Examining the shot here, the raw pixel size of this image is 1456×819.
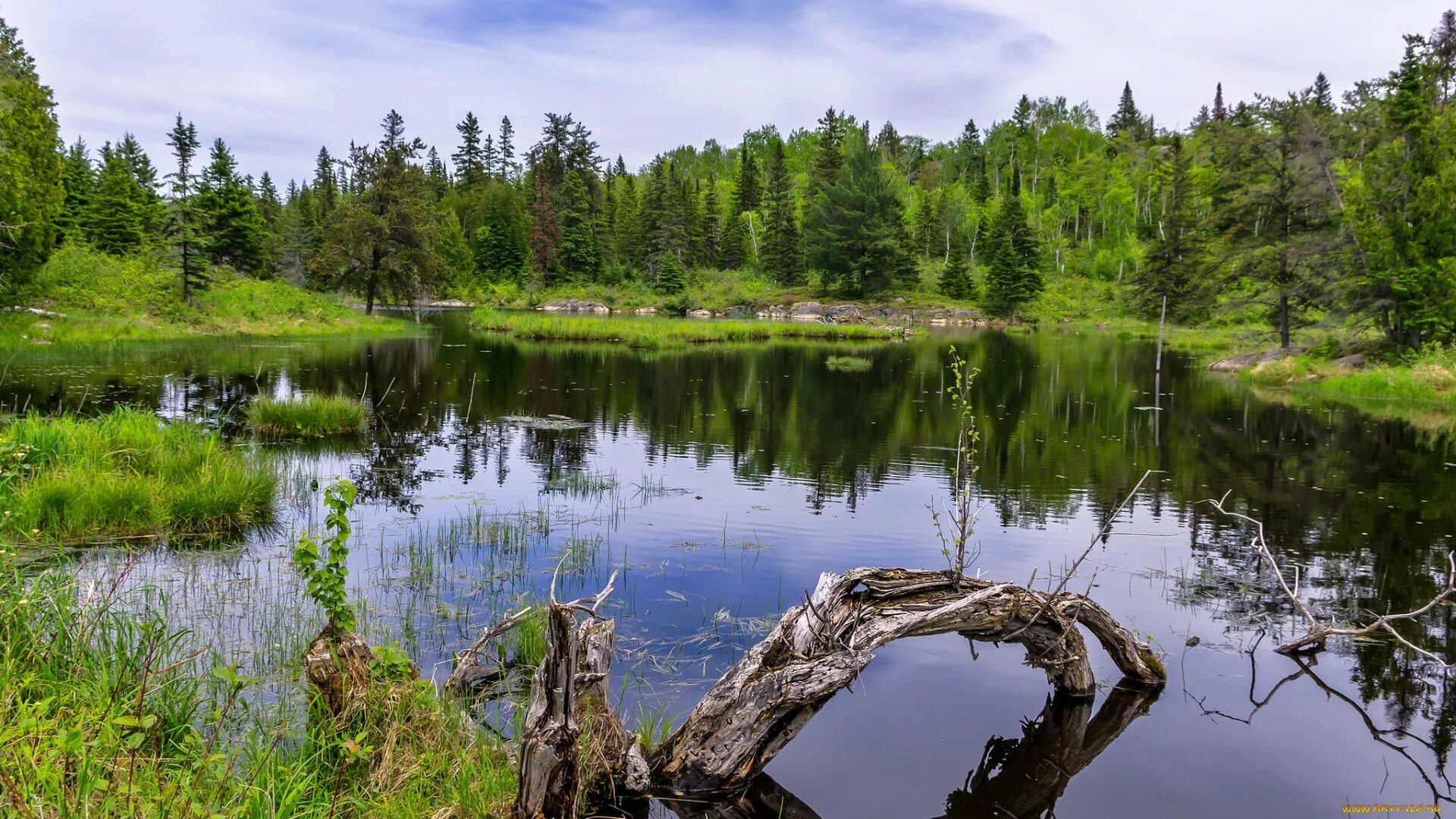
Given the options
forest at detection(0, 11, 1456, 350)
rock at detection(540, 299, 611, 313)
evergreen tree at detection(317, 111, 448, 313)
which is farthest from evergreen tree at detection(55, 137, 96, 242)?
rock at detection(540, 299, 611, 313)

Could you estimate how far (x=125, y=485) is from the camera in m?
9.16

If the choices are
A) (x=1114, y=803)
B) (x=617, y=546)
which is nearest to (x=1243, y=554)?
(x=1114, y=803)

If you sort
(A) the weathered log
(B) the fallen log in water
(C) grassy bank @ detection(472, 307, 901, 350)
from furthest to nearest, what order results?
1. (C) grassy bank @ detection(472, 307, 901, 350)
2. (A) the weathered log
3. (B) the fallen log in water

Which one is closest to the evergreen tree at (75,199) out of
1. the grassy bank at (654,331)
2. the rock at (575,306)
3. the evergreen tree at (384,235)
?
the evergreen tree at (384,235)

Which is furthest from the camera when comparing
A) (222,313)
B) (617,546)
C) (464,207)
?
(464,207)

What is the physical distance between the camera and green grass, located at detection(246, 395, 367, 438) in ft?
51.3

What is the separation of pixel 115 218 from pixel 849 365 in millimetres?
39890

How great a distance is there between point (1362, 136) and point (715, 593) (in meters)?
34.9

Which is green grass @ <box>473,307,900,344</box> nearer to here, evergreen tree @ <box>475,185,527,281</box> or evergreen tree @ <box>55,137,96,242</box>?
evergreen tree @ <box>55,137,96,242</box>

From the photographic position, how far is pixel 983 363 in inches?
1364

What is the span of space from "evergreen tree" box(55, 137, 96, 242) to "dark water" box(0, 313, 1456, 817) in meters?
25.2

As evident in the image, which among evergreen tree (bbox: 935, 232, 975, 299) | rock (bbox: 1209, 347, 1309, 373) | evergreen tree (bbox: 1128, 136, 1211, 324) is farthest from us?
evergreen tree (bbox: 935, 232, 975, 299)

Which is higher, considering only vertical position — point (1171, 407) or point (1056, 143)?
point (1056, 143)

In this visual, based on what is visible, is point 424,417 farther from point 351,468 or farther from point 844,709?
point 844,709
